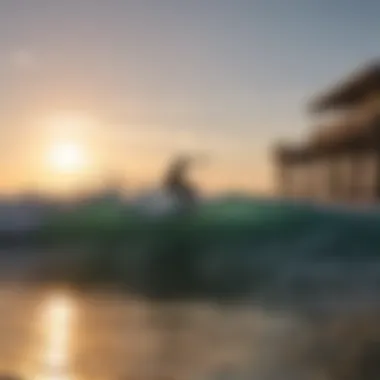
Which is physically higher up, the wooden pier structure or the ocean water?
the wooden pier structure

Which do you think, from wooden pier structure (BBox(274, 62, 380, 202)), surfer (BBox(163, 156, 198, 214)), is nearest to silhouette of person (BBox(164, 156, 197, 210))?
surfer (BBox(163, 156, 198, 214))

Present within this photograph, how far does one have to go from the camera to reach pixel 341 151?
41.6 inches

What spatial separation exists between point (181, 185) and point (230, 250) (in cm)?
11

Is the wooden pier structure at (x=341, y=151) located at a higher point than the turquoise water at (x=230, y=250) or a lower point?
higher

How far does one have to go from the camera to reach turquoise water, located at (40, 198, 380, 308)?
1.05 m

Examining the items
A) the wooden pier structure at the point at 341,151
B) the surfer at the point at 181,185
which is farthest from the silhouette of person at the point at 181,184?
the wooden pier structure at the point at 341,151

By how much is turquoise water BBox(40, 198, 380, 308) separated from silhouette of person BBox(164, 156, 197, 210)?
19 mm

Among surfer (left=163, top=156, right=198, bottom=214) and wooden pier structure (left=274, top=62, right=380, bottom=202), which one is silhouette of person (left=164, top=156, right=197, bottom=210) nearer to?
surfer (left=163, top=156, right=198, bottom=214)

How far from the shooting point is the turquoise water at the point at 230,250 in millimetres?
1046

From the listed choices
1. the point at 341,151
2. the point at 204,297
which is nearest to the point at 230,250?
the point at 204,297

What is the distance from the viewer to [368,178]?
3.47 feet

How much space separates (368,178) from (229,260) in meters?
0.22

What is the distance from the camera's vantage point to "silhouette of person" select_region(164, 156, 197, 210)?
1.05 meters

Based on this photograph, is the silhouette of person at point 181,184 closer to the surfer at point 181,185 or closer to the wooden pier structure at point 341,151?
the surfer at point 181,185
